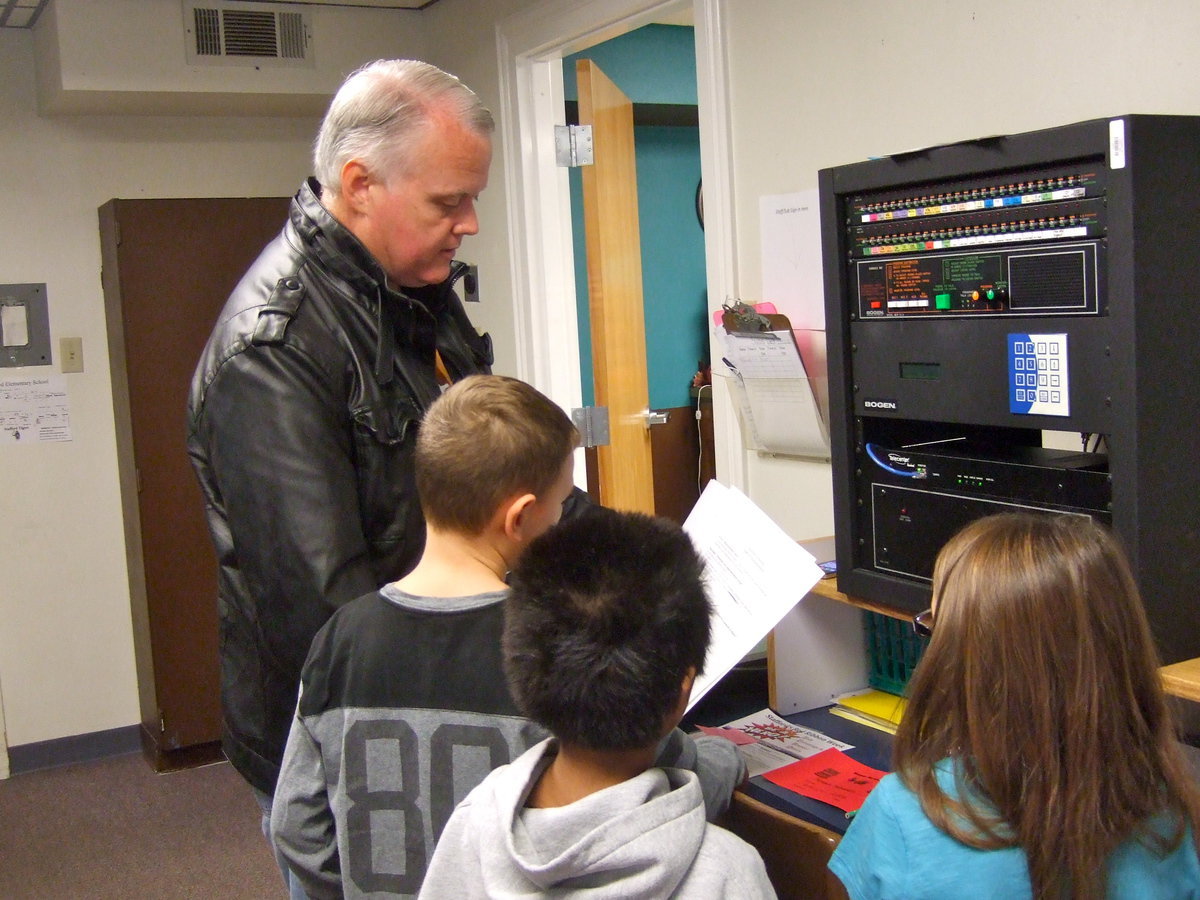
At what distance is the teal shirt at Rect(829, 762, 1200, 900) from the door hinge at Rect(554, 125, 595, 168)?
92.3 inches

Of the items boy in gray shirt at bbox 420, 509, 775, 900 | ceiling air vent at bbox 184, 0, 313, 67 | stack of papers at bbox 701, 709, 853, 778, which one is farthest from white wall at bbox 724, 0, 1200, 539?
ceiling air vent at bbox 184, 0, 313, 67

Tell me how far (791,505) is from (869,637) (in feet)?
→ 1.84

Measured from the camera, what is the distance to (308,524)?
4.37 ft

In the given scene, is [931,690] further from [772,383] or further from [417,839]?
[772,383]

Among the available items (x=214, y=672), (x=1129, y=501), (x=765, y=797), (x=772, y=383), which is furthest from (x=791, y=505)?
(x=214, y=672)

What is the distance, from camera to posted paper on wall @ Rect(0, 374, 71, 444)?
12.5ft

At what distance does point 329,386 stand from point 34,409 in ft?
9.35

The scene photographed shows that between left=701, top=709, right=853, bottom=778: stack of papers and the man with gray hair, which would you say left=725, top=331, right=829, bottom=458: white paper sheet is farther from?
the man with gray hair

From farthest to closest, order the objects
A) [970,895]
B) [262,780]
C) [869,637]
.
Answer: [869,637]
[262,780]
[970,895]

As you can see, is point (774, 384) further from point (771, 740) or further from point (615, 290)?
point (615, 290)

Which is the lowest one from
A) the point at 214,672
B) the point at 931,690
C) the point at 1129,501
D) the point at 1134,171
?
the point at 214,672

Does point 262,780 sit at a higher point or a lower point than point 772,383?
lower

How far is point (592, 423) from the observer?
128 inches

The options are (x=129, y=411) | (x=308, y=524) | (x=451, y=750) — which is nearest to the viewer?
(x=451, y=750)
